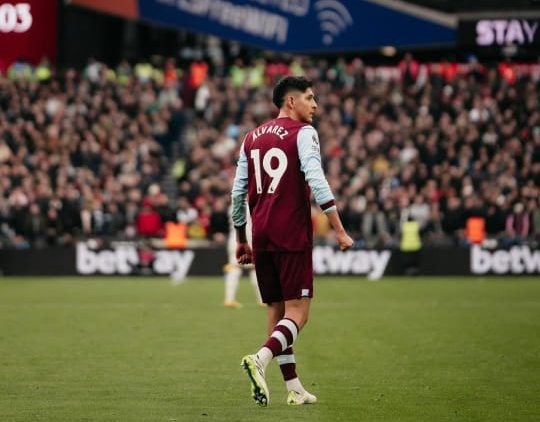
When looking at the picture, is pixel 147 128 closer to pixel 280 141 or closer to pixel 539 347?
pixel 539 347

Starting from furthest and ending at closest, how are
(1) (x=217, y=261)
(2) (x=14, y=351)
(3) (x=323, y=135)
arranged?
(3) (x=323, y=135), (1) (x=217, y=261), (2) (x=14, y=351)

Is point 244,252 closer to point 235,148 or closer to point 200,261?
point 200,261

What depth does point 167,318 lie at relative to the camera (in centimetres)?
1728

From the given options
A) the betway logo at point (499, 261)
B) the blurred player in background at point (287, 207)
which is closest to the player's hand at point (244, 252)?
the blurred player in background at point (287, 207)

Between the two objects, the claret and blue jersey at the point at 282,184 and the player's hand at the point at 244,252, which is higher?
the claret and blue jersey at the point at 282,184

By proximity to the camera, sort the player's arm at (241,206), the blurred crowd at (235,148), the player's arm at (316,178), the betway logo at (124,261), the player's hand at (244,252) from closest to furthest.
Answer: the player's arm at (316,178)
the player's arm at (241,206)
the player's hand at (244,252)
the betway logo at (124,261)
the blurred crowd at (235,148)

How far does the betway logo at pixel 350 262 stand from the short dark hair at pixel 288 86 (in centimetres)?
1944

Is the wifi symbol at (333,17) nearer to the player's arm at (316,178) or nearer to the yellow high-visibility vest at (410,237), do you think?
the yellow high-visibility vest at (410,237)

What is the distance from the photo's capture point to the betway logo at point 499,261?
1120 inches

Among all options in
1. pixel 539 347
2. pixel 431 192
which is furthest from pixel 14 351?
pixel 431 192

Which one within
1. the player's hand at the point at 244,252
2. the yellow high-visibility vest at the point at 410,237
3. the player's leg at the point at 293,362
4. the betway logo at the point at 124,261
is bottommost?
the betway logo at the point at 124,261

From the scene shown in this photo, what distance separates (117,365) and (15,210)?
17749 mm

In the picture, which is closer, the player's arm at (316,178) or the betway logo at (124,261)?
the player's arm at (316,178)

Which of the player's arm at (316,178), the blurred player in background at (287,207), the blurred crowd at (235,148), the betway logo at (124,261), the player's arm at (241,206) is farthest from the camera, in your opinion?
the blurred crowd at (235,148)
